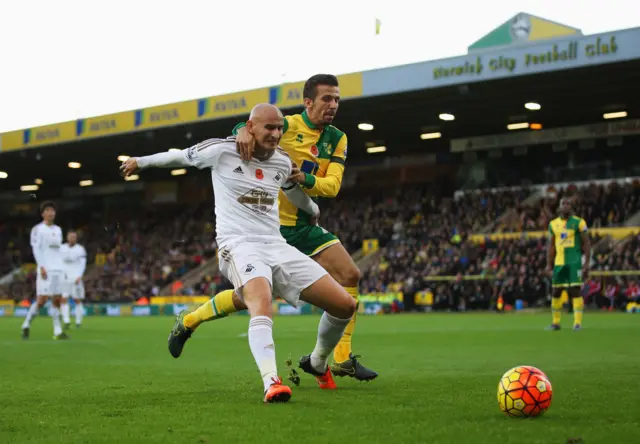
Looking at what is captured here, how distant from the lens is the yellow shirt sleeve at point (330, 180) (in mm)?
6457

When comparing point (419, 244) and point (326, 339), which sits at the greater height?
point (419, 244)

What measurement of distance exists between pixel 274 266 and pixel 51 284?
10980mm

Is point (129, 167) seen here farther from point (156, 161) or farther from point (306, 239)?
point (306, 239)

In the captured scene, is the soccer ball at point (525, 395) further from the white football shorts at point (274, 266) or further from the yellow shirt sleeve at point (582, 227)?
the yellow shirt sleeve at point (582, 227)

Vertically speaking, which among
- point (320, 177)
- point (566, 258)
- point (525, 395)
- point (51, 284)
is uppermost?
point (320, 177)

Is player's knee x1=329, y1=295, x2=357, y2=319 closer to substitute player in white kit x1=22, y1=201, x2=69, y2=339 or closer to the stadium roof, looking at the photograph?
substitute player in white kit x1=22, y1=201, x2=69, y2=339

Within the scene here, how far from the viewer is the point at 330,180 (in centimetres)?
667

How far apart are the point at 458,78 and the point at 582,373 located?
1937 cm

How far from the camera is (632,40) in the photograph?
22.4 metres

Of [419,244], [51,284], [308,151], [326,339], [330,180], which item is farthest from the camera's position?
[419,244]

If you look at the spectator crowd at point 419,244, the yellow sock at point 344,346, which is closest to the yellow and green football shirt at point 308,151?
the yellow sock at point 344,346

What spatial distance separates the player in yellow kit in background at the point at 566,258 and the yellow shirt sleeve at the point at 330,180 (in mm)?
9030

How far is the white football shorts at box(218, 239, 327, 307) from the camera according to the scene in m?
5.82

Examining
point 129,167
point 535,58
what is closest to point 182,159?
point 129,167
